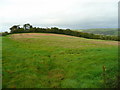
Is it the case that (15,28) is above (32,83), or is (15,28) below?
above

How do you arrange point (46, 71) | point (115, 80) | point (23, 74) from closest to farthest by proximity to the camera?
point (115, 80) < point (23, 74) < point (46, 71)

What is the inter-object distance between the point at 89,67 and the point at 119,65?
340 centimetres

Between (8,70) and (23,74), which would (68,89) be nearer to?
(23,74)

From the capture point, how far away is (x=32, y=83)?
11.9 meters

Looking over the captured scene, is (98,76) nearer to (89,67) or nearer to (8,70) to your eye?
(89,67)

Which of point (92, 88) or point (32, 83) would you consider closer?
point (92, 88)

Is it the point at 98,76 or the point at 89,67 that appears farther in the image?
the point at 89,67

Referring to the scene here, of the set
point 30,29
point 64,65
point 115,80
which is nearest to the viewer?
point 115,80

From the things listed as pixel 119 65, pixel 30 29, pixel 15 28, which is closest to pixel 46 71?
pixel 119 65

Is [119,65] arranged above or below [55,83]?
above

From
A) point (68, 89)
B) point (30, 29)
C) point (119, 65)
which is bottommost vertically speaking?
point (68, 89)

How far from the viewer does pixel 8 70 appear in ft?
50.2

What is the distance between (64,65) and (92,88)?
642 centimetres

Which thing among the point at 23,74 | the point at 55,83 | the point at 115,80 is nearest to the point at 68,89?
the point at 55,83
